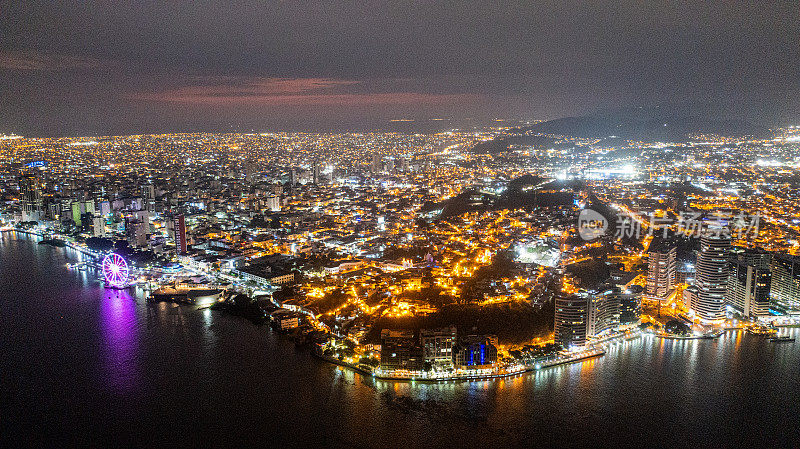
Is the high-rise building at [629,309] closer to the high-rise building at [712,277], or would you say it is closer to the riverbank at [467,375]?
the riverbank at [467,375]

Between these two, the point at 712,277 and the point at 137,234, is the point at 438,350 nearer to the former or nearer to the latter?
the point at 712,277

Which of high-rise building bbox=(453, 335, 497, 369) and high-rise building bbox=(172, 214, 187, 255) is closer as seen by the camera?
high-rise building bbox=(453, 335, 497, 369)

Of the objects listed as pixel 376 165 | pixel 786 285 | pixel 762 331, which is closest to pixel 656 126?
pixel 376 165

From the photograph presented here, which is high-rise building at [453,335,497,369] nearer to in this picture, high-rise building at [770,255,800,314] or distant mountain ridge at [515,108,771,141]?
high-rise building at [770,255,800,314]

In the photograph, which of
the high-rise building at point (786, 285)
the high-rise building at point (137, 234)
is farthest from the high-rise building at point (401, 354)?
the high-rise building at point (137, 234)

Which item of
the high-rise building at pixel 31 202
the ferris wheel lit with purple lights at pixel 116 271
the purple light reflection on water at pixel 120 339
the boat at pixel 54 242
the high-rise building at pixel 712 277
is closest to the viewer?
the purple light reflection on water at pixel 120 339

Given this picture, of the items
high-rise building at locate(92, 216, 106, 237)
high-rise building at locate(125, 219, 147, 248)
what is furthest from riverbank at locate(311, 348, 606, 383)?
high-rise building at locate(92, 216, 106, 237)

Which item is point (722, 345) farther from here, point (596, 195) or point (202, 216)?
point (202, 216)
